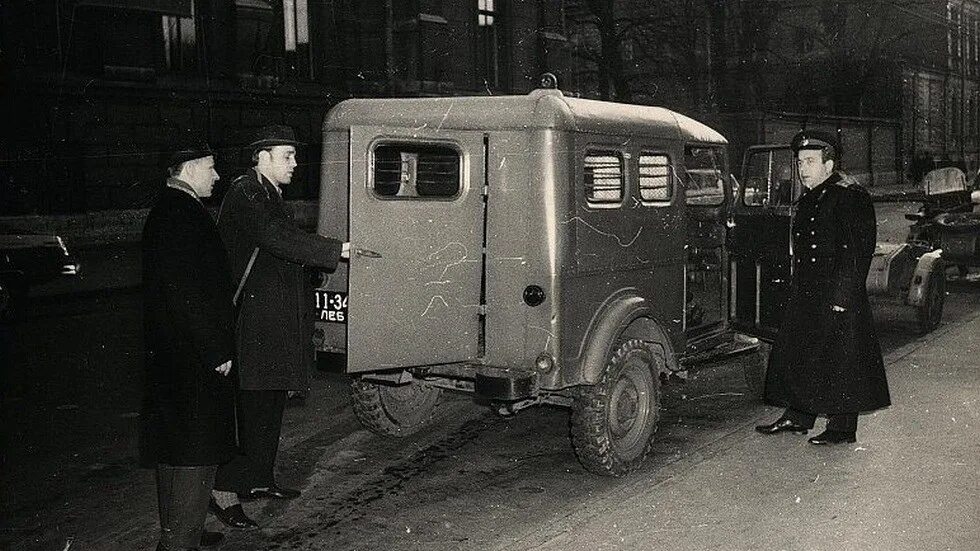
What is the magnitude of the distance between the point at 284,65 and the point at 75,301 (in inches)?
440

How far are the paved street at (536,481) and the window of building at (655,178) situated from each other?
1702mm

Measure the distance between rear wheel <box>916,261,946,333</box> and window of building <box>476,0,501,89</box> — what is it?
19.2 meters

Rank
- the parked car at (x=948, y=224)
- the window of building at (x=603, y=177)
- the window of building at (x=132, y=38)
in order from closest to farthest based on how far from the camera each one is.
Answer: the window of building at (x=603, y=177), the parked car at (x=948, y=224), the window of building at (x=132, y=38)

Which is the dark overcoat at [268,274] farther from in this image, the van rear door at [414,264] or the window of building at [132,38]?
the window of building at [132,38]

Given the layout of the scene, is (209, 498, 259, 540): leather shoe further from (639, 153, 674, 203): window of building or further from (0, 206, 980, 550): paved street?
(639, 153, 674, 203): window of building

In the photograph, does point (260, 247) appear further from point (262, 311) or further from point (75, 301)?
point (75, 301)

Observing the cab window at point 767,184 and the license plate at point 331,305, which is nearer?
the license plate at point 331,305

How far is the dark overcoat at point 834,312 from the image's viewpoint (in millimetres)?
6422

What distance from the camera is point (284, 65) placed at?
2508 centimetres

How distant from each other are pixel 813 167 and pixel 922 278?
5.08 meters

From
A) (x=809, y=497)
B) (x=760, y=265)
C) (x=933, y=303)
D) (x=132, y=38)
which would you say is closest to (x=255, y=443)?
(x=809, y=497)

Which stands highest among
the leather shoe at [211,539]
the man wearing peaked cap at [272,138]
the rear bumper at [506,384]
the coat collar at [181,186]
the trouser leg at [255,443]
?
the man wearing peaked cap at [272,138]

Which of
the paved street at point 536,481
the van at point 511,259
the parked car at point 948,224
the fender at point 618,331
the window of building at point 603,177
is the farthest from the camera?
the parked car at point 948,224

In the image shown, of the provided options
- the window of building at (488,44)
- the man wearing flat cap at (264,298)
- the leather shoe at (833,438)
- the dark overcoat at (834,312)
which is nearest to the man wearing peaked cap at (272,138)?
the man wearing flat cap at (264,298)
